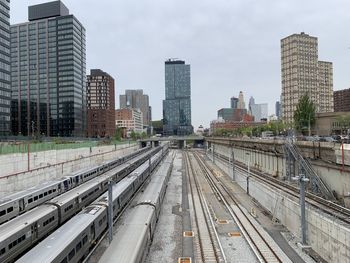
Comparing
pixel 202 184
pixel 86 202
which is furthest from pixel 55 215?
pixel 202 184

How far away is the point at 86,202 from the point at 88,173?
15.5 meters

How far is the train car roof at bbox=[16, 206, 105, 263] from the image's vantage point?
17.4m

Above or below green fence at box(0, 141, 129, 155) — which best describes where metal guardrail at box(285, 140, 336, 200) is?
below

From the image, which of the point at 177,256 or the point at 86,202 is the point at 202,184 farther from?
the point at 177,256

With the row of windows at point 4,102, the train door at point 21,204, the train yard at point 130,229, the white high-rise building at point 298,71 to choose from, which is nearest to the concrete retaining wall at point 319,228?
the train yard at point 130,229

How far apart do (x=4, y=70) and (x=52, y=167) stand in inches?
3399

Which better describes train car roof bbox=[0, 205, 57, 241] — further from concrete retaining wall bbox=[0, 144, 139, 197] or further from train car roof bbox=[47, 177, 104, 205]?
concrete retaining wall bbox=[0, 144, 139, 197]

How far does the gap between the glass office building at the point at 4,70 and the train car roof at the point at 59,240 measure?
113m

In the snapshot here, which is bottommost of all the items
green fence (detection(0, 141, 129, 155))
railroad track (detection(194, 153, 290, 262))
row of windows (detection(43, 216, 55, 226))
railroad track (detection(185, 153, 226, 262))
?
railroad track (detection(185, 153, 226, 262))

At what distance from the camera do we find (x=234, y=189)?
5856cm

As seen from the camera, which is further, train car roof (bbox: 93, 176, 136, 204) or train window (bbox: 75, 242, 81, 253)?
train car roof (bbox: 93, 176, 136, 204)

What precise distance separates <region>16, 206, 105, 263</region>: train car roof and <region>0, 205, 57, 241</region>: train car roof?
2.71m

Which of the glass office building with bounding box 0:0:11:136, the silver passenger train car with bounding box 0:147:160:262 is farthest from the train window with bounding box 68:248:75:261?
the glass office building with bounding box 0:0:11:136

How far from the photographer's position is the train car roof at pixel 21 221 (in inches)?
859
